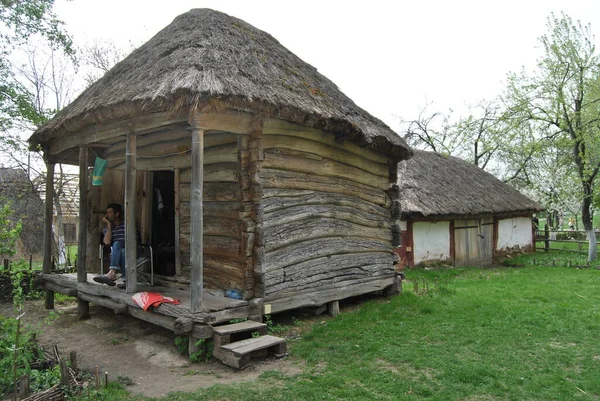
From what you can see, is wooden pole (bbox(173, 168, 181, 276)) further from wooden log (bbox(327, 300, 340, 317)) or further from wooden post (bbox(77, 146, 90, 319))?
wooden log (bbox(327, 300, 340, 317))

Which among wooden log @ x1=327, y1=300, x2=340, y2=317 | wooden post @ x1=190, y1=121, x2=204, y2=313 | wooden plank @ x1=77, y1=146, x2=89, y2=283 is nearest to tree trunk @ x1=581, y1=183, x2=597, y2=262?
wooden log @ x1=327, y1=300, x2=340, y2=317

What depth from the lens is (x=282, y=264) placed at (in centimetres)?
617

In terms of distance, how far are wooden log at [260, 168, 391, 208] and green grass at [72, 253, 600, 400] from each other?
1.99m

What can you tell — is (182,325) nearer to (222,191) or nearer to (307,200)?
(222,191)

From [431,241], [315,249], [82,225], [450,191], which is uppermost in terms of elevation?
[450,191]

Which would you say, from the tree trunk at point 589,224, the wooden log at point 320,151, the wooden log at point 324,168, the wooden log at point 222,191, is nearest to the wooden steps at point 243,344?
the wooden log at point 222,191

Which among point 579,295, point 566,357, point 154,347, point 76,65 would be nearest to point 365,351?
point 566,357

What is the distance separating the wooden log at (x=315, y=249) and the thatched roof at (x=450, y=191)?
16.9 ft

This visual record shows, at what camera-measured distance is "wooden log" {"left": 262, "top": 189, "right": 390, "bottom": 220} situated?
602 cm

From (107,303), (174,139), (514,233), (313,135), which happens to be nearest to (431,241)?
(514,233)

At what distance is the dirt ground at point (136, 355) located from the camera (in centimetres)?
437

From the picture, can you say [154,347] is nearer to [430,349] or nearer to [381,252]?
[430,349]

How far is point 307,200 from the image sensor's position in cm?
668

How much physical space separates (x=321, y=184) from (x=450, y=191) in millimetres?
10236
